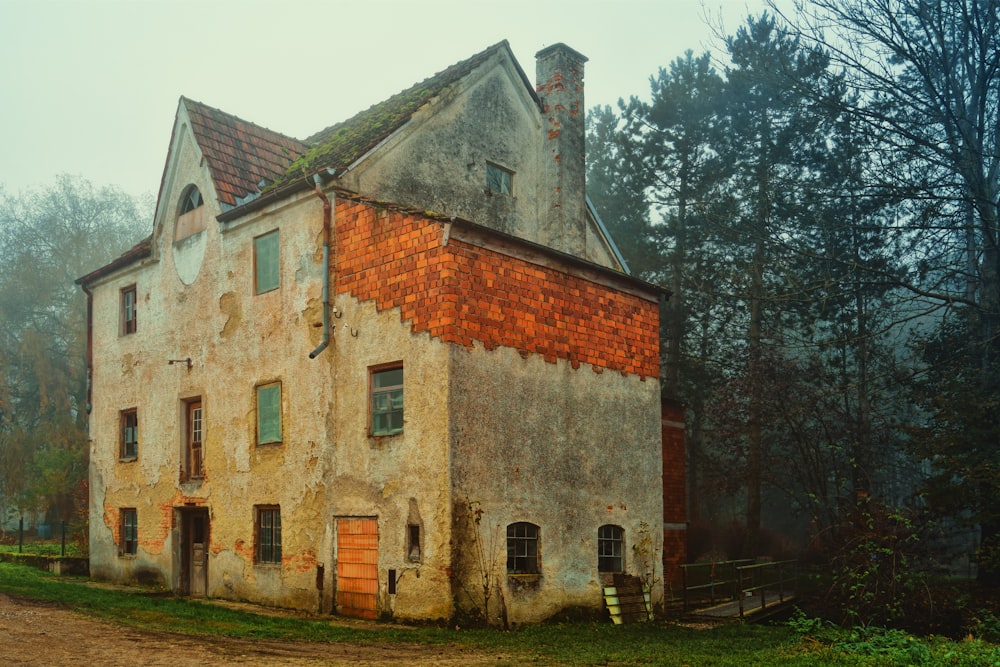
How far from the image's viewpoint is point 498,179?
68.0ft

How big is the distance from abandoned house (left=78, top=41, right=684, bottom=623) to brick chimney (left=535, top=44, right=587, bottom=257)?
0.20ft

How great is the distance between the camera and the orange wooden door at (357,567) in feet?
51.0

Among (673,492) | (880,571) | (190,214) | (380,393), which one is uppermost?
(190,214)

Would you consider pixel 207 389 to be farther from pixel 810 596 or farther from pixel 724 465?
pixel 724 465

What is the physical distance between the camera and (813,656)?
12312mm

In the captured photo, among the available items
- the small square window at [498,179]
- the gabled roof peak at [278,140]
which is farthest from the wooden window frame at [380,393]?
the small square window at [498,179]

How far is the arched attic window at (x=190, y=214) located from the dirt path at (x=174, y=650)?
983 cm

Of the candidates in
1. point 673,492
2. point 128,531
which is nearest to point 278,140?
point 128,531

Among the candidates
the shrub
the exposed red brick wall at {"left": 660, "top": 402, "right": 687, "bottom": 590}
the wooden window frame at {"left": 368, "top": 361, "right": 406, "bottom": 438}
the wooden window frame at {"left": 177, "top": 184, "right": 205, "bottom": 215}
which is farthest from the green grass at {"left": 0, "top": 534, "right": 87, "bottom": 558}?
the shrub

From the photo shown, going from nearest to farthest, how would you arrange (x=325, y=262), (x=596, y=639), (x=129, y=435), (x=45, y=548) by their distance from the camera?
(x=596, y=639) < (x=325, y=262) < (x=129, y=435) < (x=45, y=548)

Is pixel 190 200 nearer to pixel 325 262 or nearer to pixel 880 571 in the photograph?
pixel 325 262

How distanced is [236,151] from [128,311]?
5401 mm

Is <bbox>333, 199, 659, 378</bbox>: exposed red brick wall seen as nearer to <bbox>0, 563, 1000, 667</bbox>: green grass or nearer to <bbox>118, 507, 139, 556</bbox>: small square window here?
<bbox>0, 563, 1000, 667</bbox>: green grass

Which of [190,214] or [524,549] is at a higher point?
[190,214]
